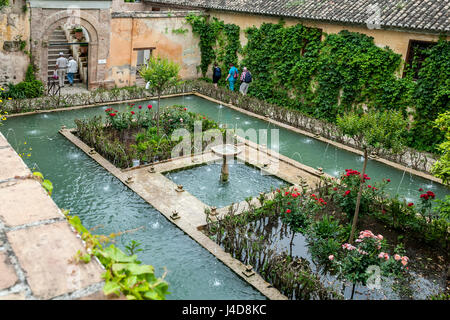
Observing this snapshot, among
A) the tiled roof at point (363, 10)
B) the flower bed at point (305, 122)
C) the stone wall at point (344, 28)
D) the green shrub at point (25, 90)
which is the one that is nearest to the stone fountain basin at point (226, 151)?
the flower bed at point (305, 122)

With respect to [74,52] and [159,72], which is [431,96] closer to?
[159,72]

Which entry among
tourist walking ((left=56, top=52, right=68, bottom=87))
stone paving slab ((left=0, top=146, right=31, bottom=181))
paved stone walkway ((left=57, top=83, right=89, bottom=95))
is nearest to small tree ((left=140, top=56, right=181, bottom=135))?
paved stone walkway ((left=57, top=83, right=89, bottom=95))

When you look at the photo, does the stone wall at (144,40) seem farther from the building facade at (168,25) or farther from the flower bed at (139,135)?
the flower bed at (139,135)

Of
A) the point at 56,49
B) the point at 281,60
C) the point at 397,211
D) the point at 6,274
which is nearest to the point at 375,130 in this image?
the point at 397,211

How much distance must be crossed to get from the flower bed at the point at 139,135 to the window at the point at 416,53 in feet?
22.0

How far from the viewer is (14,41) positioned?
17.2 meters

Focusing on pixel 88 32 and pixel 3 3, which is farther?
pixel 88 32

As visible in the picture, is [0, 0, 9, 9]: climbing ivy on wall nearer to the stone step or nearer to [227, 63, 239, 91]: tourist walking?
the stone step

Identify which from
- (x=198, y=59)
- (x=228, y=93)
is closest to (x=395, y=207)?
(x=228, y=93)

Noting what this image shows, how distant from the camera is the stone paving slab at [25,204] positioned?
2551 mm

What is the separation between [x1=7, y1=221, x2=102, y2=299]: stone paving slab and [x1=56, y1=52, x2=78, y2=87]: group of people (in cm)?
1819

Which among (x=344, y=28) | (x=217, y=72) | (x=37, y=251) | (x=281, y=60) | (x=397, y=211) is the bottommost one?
(x=397, y=211)

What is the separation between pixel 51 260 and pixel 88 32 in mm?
18258

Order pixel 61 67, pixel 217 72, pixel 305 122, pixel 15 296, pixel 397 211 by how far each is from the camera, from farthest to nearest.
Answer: pixel 217 72 < pixel 61 67 < pixel 305 122 < pixel 397 211 < pixel 15 296
